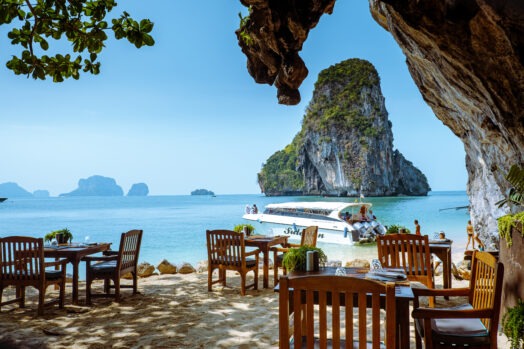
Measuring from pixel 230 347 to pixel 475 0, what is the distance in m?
4.33

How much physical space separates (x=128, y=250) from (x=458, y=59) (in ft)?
16.8

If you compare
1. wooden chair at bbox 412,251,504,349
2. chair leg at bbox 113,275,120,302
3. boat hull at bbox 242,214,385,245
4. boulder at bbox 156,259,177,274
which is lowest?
boat hull at bbox 242,214,385,245

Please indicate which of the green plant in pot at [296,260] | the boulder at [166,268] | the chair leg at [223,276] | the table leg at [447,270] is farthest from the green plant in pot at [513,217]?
the boulder at [166,268]

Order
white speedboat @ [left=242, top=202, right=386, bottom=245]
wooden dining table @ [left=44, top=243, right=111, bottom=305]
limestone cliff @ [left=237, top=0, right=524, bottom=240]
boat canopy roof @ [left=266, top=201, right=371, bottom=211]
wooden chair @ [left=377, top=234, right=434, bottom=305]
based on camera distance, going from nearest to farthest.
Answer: limestone cliff @ [left=237, top=0, right=524, bottom=240] < wooden chair @ [left=377, top=234, right=434, bottom=305] < wooden dining table @ [left=44, top=243, right=111, bottom=305] < white speedboat @ [left=242, top=202, right=386, bottom=245] < boat canopy roof @ [left=266, top=201, right=371, bottom=211]

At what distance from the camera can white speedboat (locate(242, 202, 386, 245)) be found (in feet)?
62.4

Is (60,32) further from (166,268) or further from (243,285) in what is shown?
(166,268)

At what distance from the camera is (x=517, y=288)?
10.4 feet


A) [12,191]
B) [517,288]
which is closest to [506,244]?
[517,288]

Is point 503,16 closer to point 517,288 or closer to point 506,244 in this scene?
point 506,244

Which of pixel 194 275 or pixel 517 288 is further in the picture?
pixel 194 275

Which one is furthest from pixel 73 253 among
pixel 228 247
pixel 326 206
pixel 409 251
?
pixel 326 206

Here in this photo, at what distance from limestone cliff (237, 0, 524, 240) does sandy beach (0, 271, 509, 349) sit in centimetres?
262

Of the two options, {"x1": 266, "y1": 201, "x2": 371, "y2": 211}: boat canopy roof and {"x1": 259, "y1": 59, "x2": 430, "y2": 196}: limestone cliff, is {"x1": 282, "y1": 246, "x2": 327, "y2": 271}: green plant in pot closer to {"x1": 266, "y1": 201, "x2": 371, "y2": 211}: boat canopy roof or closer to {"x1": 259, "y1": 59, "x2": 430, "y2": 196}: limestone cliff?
{"x1": 266, "y1": 201, "x2": 371, "y2": 211}: boat canopy roof

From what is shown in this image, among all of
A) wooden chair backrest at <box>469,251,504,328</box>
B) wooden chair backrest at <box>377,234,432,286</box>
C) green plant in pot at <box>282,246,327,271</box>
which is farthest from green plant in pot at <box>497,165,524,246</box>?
green plant in pot at <box>282,246,327,271</box>
